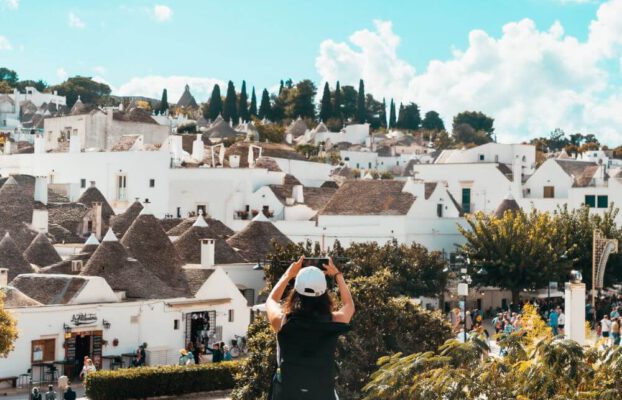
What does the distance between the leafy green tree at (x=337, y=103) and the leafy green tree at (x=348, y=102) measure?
1236 mm

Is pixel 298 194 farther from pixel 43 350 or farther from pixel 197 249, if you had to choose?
pixel 43 350

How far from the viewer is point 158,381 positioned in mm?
31734

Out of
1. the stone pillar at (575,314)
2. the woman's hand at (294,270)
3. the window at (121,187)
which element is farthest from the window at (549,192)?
the woman's hand at (294,270)

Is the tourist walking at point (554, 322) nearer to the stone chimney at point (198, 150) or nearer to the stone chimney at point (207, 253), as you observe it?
the stone chimney at point (207, 253)

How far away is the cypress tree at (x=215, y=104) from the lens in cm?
16150

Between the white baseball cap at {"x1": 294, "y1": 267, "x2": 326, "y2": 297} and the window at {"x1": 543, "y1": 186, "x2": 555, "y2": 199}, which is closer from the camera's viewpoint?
the white baseball cap at {"x1": 294, "y1": 267, "x2": 326, "y2": 297}

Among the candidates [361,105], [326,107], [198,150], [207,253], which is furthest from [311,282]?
[361,105]

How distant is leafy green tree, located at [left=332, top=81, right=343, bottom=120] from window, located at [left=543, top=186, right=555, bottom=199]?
93.9m

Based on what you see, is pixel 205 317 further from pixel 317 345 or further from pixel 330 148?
pixel 330 148

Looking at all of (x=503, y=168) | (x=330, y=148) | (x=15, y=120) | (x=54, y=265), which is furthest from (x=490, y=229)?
(x=15, y=120)

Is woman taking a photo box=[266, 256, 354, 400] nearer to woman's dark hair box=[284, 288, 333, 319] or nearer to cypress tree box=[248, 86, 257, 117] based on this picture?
woman's dark hair box=[284, 288, 333, 319]

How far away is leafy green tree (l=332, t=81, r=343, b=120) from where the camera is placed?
548 ft

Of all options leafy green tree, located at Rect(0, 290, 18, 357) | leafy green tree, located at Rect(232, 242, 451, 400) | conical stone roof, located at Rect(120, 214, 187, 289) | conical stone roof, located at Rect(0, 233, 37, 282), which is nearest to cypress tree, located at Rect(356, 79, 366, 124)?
conical stone roof, located at Rect(120, 214, 187, 289)

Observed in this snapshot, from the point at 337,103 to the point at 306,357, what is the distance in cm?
16028
